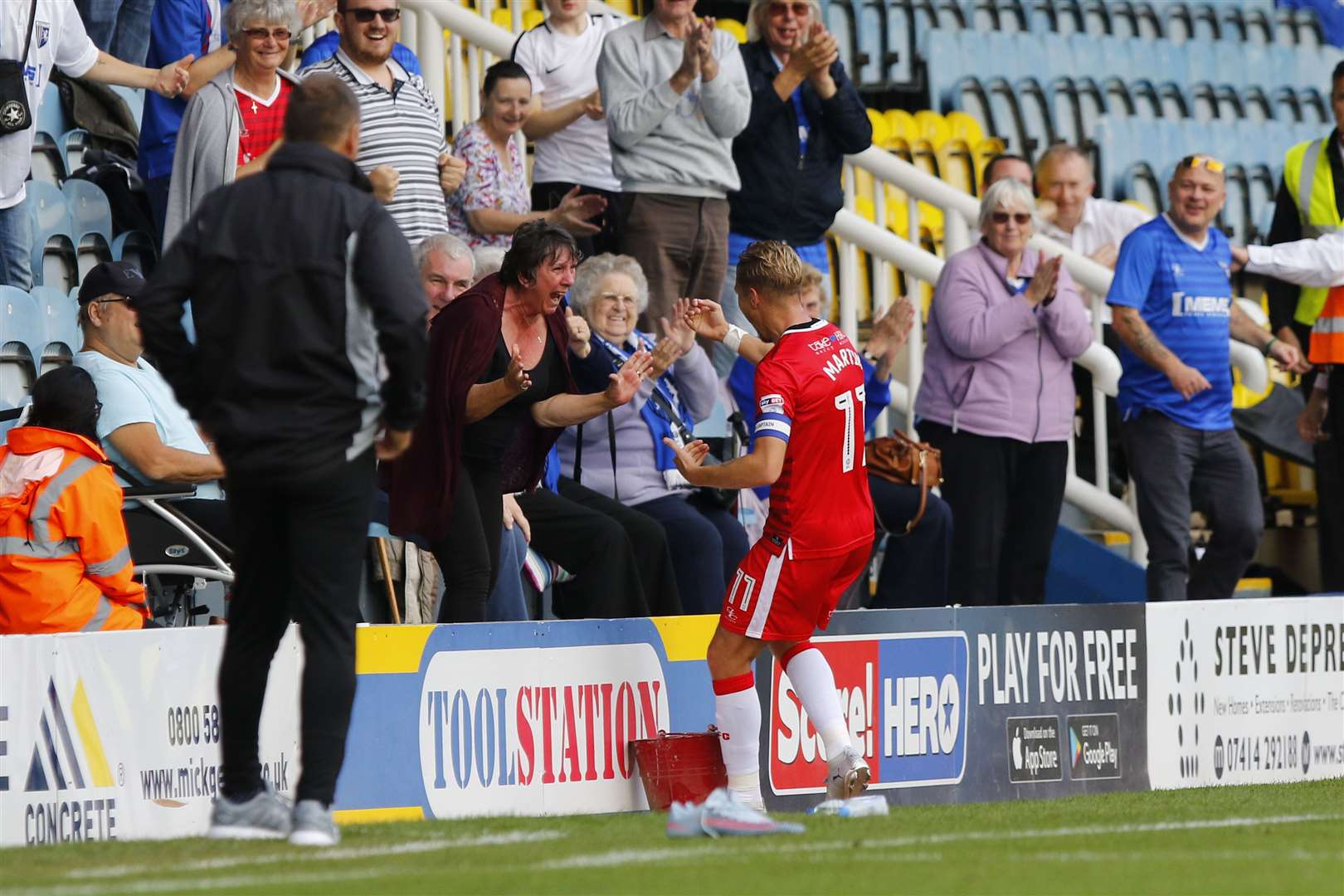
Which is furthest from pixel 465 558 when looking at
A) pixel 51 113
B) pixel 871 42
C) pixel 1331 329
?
pixel 871 42

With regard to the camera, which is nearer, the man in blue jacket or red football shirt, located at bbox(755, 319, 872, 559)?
Result: red football shirt, located at bbox(755, 319, 872, 559)

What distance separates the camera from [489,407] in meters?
6.90

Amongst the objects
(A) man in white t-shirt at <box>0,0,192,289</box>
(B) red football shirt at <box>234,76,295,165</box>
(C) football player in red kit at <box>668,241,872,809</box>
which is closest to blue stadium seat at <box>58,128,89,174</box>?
(A) man in white t-shirt at <box>0,0,192,289</box>

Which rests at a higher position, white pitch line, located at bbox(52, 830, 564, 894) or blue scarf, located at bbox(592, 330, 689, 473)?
blue scarf, located at bbox(592, 330, 689, 473)

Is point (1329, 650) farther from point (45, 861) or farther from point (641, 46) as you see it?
point (45, 861)

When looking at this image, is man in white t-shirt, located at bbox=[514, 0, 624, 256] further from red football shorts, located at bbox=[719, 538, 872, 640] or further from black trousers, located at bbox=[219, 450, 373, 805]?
black trousers, located at bbox=[219, 450, 373, 805]

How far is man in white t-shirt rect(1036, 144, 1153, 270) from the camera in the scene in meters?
11.4

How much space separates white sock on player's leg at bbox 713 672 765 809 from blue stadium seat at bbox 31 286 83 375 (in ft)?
10.5


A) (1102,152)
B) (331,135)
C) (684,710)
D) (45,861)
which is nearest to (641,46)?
(684,710)

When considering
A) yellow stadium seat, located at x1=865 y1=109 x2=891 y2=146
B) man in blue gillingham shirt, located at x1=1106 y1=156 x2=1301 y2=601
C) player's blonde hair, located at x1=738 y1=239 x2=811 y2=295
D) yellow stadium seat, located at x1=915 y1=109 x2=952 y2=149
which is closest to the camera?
player's blonde hair, located at x1=738 y1=239 x2=811 y2=295

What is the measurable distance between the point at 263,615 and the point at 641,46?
4803 mm

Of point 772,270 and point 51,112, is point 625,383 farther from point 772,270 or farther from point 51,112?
point 51,112

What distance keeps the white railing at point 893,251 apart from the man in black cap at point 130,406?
3.18m

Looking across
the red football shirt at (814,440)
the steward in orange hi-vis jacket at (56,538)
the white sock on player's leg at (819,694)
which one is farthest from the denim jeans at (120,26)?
the white sock on player's leg at (819,694)
